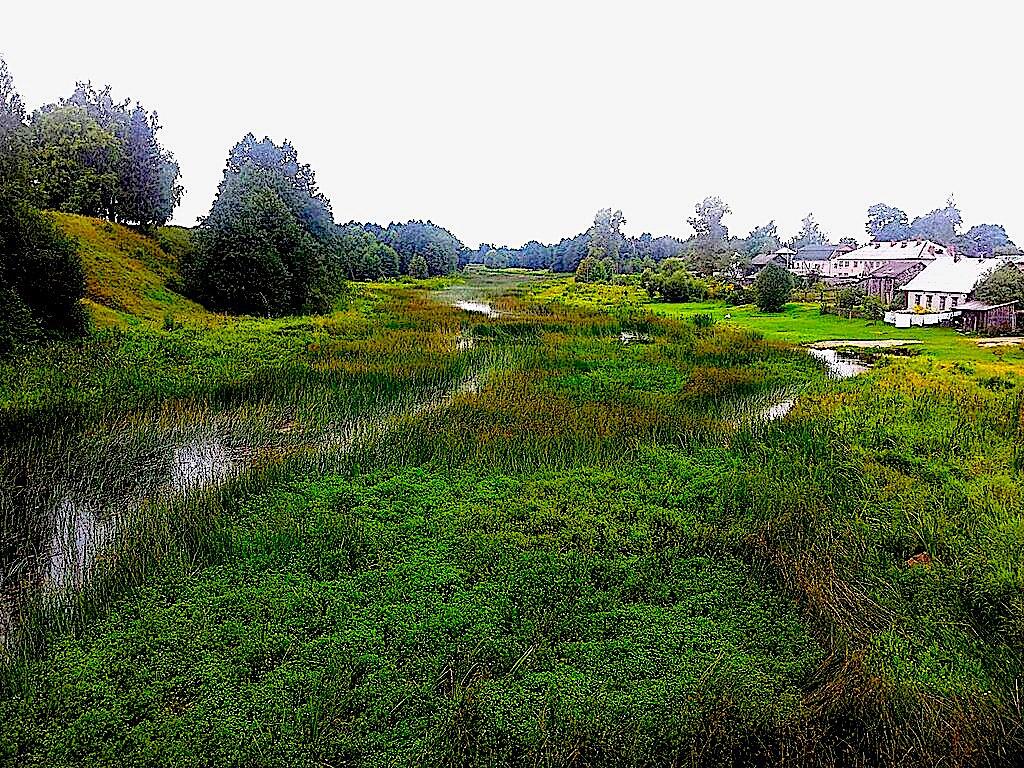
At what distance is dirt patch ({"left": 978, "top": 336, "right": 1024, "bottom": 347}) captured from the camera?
23.0 meters

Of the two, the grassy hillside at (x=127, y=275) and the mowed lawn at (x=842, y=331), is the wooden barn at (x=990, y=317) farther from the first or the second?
the grassy hillside at (x=127, y=275)

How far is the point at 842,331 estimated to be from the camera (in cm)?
2803

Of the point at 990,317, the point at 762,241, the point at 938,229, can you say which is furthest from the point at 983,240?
the point at 990,317

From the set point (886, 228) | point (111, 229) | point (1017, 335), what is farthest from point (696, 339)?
point (886, 228)

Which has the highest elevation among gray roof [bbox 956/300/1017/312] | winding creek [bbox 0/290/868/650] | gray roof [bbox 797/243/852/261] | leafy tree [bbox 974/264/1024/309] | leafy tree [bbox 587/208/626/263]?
leafy tree [bbox 587/208/626/263]

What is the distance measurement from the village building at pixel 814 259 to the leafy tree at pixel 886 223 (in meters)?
24.0

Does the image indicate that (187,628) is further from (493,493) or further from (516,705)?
(493,493)

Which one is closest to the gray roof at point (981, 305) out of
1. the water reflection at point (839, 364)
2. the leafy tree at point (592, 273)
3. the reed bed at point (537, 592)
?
the water reflection at point (839, 364)

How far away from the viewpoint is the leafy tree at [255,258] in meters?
27.6

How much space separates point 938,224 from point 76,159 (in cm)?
10305

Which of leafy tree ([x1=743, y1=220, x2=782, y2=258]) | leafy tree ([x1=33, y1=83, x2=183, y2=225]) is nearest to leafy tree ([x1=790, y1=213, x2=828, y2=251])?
leafy tree ([x1=743, y1=220, x2=782, y2=258])

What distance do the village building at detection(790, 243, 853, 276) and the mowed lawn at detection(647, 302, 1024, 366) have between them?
31.5 meters

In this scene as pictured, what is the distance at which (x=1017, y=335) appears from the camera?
85.1ft

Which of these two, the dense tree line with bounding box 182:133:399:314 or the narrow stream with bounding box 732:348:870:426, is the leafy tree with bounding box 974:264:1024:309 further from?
the dense tree line with bounding box 182:133:399:314
